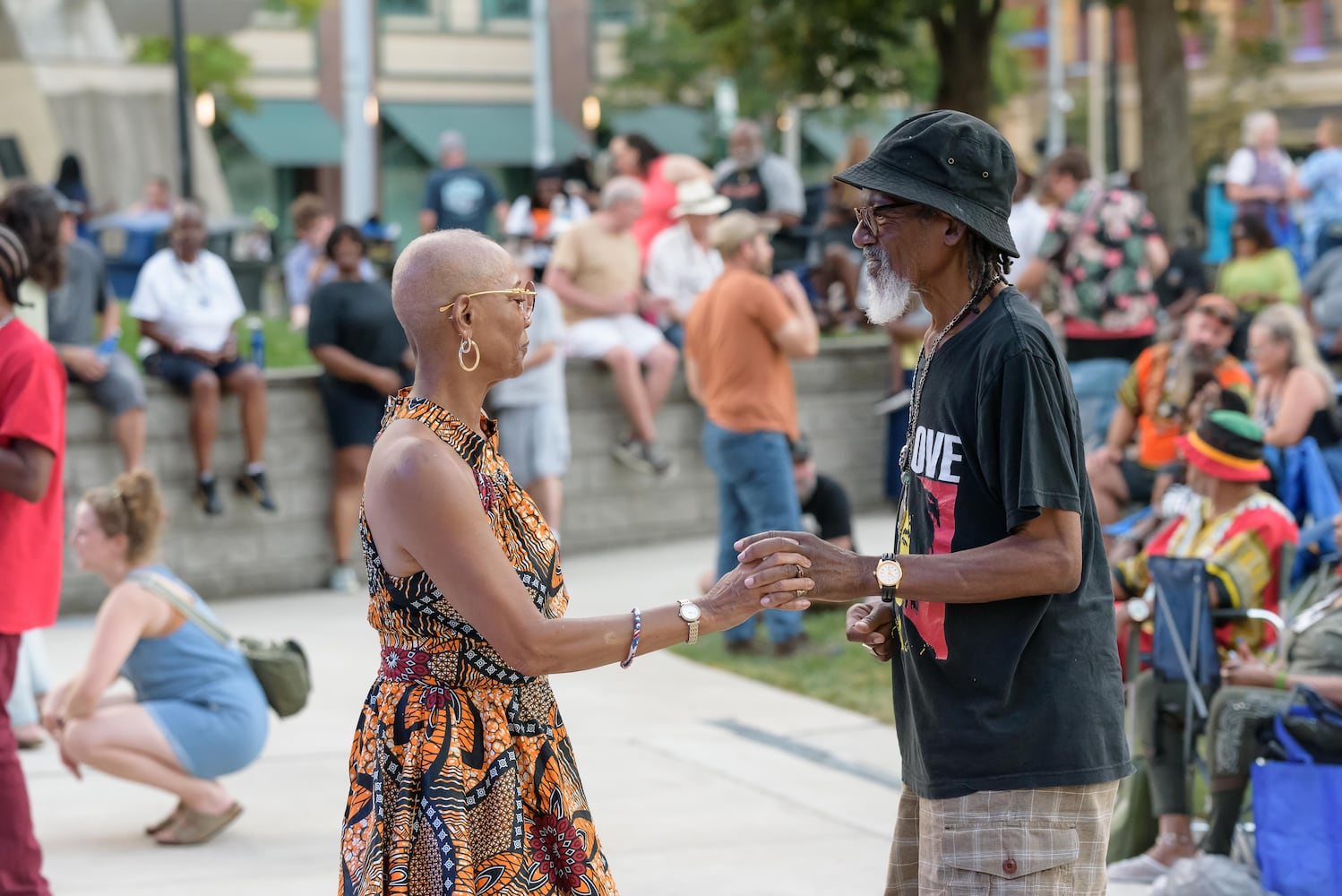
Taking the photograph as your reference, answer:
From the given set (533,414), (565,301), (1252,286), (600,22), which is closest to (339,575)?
(533,414)

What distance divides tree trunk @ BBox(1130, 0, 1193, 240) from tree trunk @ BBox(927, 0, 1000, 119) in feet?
5.70

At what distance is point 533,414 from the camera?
33.4ft

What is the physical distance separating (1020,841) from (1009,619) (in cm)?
38


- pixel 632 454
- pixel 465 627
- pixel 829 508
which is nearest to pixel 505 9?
pixel 632 454

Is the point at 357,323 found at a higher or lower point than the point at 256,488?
higher

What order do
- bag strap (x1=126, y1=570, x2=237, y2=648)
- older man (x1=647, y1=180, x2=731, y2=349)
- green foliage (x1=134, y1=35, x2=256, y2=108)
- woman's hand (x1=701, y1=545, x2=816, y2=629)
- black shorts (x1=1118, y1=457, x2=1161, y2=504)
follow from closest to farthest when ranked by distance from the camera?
woman's hand (x1=701, y1=545, x2=816, y2=629) < bag strap (x1=126, y1=570, x2=237, y2=648) < black shorts (x1=1118, y1=457, x2=1161, y2=504) < older man (x1=647, y1=180, x2=731, y2=349) < green foliage (x1=134, y1=35, x2=256, y2=108)

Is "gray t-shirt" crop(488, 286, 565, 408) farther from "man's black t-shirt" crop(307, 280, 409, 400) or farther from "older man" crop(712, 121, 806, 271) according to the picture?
"older man" crop(712, 121, 806, 271)

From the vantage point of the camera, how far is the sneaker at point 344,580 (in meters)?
10.5

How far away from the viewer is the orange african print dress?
3068 millimetres

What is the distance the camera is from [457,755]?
309 cm

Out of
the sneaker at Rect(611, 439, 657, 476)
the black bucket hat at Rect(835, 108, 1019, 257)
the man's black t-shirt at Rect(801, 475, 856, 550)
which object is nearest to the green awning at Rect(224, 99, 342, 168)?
the sneaker at Rect(611, 439, 657, 476)

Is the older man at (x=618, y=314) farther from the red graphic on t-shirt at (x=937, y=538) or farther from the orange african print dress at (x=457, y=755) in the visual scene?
the red graphic on t-shirt at (x=937, y=538)

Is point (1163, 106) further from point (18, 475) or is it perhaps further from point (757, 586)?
point (757, 586)

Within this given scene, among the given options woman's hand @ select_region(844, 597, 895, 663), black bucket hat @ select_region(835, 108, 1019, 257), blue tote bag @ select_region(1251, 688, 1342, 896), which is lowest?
blue tote bag @ select_region(1251, 688, 1342, 896)
